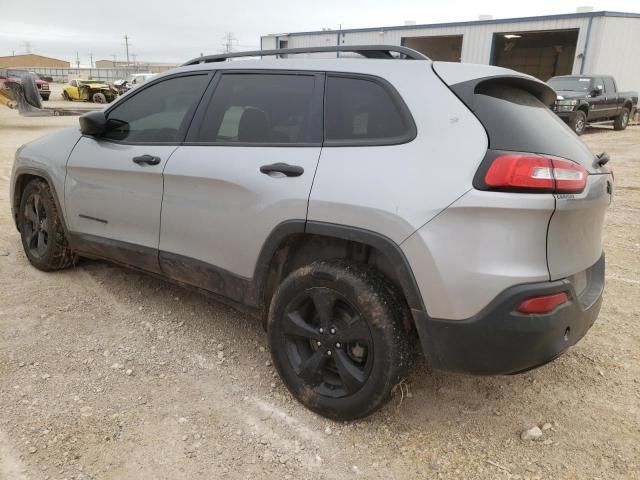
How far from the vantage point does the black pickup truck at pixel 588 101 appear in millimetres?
14880

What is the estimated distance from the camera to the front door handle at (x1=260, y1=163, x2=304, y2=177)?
2.59 m

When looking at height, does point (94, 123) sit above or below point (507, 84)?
below

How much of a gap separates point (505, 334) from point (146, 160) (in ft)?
7.70

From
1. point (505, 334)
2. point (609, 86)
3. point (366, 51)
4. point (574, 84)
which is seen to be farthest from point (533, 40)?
point (505, 334)

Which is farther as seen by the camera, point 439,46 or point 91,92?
point 91,92

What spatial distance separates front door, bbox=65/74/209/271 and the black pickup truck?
12.9 metres

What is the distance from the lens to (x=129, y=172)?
11.4 feet

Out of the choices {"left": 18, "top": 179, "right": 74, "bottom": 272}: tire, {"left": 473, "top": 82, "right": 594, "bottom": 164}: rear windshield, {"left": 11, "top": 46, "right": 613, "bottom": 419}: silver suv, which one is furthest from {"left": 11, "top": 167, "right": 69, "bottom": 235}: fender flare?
{"left": 473, "top": 82, "right": 594, "bottom": 164}: rear windshield

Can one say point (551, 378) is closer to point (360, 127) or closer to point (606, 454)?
point (606, 454)

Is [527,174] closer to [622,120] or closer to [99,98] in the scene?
[622,120]

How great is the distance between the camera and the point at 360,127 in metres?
2.54

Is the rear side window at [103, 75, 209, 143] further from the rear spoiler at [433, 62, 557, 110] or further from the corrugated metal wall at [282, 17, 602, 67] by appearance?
the corrugated metal wall at [282, 17, 602, 67]

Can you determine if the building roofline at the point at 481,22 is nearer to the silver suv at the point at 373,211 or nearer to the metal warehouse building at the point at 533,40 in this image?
the metal warehouse building at the point at 533,40

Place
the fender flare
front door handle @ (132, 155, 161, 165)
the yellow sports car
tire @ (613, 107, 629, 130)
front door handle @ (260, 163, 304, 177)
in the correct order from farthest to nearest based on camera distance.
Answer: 1. the yellow sports car
2. tire @ (613, 107, 629, 130)
3. the fender flare
4. front door handle @ (132, 155, 161, 165)
5. front door handle @ (260, 163, 304, 177)
